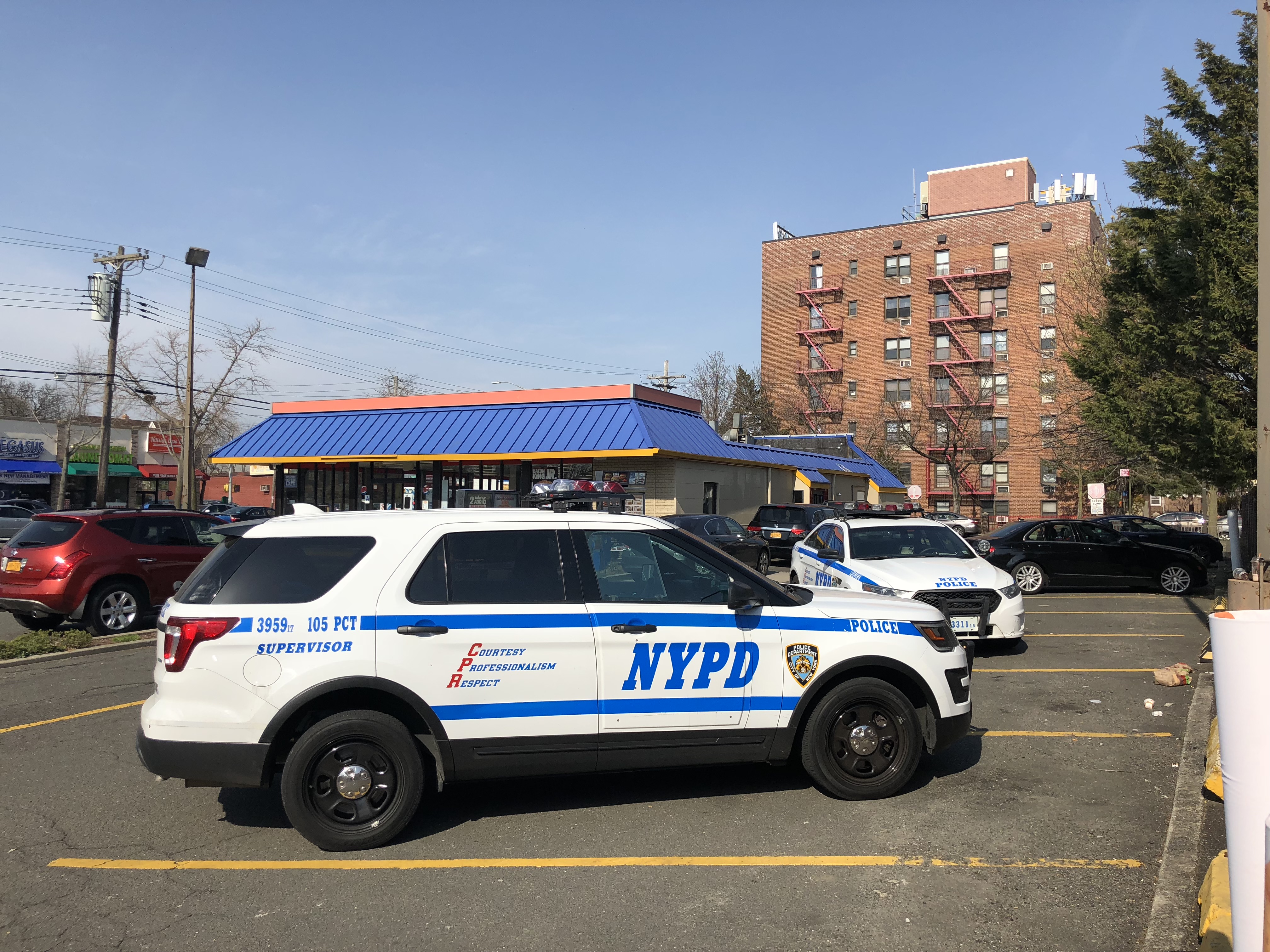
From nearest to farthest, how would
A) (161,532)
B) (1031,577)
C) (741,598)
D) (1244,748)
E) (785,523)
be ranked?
(1244,748) → (741,598) → (161,532) → (1031,577) → (785,523)

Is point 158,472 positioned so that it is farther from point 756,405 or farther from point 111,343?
point 756,405

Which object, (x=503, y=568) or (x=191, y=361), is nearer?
(x=503, y=568)

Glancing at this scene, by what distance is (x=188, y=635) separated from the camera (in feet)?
16.3

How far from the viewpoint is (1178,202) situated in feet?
50.8

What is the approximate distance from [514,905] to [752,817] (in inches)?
66.9

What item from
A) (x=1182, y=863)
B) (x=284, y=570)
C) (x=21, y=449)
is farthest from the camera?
(x=21, y=449)

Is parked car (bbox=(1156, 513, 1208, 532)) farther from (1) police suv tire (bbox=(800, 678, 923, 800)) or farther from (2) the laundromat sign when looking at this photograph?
(2) the laundromat sign

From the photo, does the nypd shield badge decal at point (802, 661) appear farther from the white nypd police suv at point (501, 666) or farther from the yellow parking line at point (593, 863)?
the yellow parking line at point (593, 863)

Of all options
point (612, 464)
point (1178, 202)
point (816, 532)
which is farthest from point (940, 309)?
point (816, 532)

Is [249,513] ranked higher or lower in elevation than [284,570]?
higher

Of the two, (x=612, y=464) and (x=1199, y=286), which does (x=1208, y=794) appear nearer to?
(x=1199, y=286)

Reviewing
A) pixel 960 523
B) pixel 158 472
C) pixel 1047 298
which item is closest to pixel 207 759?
pixel 960 523

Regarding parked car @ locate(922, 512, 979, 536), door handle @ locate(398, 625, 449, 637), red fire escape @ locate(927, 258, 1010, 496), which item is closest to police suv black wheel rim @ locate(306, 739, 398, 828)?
door handle @ locate(398, 625, 449, 637)

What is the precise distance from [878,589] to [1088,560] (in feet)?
30.2
